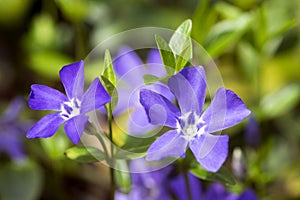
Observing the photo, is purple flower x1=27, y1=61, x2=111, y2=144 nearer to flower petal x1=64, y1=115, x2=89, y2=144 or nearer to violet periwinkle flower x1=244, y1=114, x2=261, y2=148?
flower petal x1=64, y1=115, x2=89, y2=144

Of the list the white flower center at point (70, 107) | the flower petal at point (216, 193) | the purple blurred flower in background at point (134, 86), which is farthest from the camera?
the flower petal at point (216, 193)

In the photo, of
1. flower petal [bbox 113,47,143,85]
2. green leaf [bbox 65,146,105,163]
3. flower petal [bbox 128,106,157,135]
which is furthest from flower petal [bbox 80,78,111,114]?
flower petal [bbox 113,47,143,85]

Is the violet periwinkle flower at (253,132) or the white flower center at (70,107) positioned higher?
the white flower center at (70,107)

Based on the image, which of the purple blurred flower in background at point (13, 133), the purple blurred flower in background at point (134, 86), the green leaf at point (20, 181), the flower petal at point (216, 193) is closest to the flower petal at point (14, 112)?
the purple blurred flower in background at point (13, 133)

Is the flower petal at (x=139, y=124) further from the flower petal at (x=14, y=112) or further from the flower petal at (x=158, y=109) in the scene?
the flower petal at (x=14, y=112)

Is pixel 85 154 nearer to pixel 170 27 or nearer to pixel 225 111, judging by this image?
pixel 225 111

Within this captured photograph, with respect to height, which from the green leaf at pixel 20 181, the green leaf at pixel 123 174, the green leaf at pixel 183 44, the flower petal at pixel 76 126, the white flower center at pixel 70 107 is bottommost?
the green leaf at pixel 20 181
